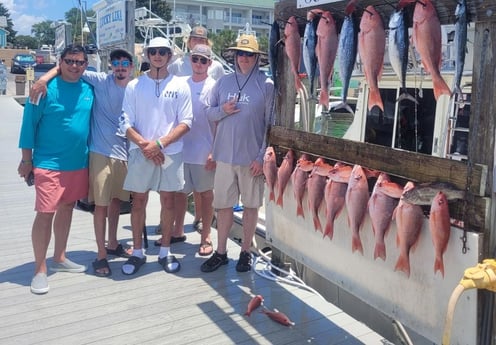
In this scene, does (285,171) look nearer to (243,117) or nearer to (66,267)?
(243,117)

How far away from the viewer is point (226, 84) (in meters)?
3.88

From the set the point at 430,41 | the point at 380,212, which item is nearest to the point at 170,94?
the point at 380,212

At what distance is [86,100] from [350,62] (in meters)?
2.11

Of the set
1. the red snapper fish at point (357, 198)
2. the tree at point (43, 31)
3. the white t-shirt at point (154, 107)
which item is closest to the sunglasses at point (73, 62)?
the white t-shirt at point (154, 107)

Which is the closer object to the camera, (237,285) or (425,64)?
(425,64)

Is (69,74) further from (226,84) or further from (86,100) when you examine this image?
(226,84)

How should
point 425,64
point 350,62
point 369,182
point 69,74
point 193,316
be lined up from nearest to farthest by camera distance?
point 425,64, point 350,62, point 369,182, point 193,316, point 69,74

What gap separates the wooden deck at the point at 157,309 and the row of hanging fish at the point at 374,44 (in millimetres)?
1500

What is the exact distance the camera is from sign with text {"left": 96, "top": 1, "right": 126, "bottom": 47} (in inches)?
288

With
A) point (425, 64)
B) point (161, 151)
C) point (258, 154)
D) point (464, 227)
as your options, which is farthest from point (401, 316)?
point (161, 151)

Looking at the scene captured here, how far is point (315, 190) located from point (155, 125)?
1451 mm

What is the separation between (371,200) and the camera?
257 cm

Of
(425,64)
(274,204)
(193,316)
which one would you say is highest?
(425,64)

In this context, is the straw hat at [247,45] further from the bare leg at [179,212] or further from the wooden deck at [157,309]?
the wooden deck at [157,309]
